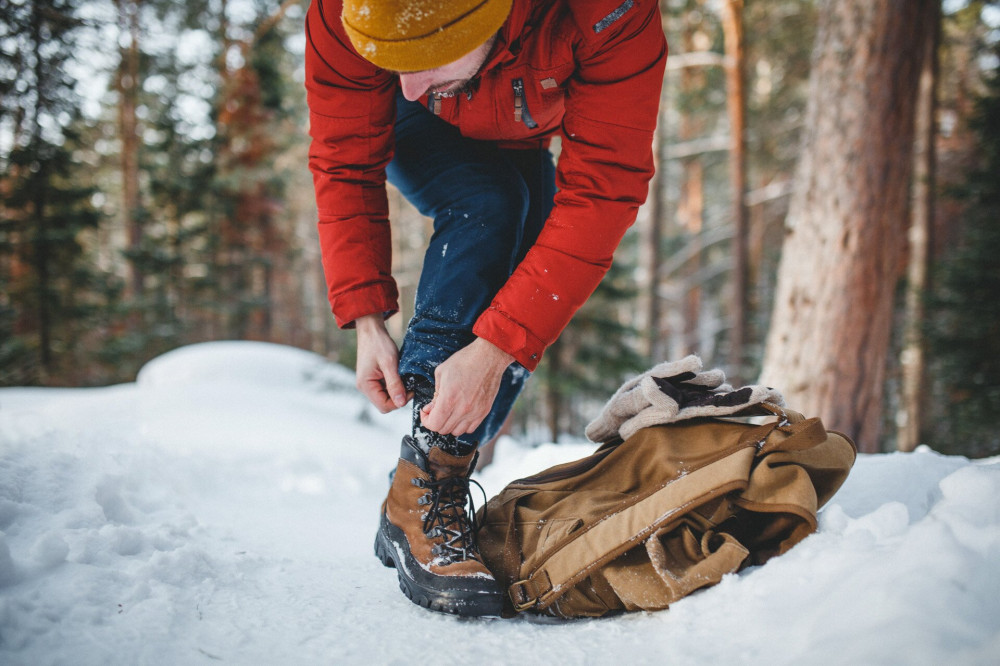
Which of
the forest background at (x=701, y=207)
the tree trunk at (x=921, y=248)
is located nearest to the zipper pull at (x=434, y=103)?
the forest background at (x=701, y=207)

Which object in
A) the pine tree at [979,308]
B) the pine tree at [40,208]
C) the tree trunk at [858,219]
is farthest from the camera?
the pine tree at [40,208]

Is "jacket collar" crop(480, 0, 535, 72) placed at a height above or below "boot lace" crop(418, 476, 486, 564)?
above

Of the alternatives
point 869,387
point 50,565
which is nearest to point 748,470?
point 50,565

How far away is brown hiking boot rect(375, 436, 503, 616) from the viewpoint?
1142 millimetres

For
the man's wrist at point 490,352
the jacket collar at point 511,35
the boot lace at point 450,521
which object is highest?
the jacket collar at point 511,35

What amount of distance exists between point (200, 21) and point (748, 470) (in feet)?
49.0

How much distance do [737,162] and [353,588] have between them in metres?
8.42

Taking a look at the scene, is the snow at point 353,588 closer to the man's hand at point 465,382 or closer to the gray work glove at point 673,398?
the gray work glove at point 673,398

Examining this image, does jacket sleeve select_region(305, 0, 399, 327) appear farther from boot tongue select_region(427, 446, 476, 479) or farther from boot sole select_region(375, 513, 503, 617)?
boot sole select_region(375, 513, 503, 617)

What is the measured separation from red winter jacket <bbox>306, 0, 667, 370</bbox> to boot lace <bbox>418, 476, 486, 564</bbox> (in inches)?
15.8

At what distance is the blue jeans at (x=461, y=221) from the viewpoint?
4.27 feet

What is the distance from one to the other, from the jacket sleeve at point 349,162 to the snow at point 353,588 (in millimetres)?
690

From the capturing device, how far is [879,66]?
2918 millimetres

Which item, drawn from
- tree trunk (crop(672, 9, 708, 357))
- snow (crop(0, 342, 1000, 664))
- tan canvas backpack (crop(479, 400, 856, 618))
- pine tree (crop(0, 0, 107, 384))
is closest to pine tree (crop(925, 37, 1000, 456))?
tree trunk (crop(672, 9, 708, 357))
